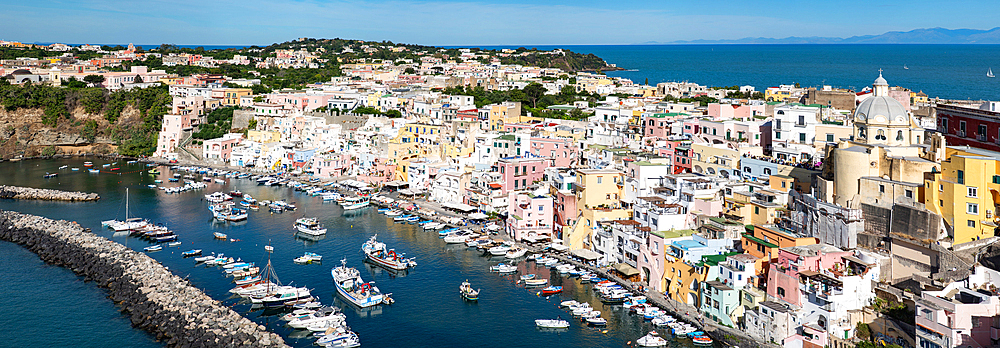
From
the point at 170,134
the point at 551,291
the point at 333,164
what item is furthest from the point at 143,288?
the point at 170,134

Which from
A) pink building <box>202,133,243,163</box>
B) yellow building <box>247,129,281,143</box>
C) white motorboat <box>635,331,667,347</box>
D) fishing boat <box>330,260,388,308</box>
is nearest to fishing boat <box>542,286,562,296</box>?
white motorboat <box>635,331,667,347</box>

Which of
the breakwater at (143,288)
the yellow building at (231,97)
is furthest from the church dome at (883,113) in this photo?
the yellow building at (231,97)

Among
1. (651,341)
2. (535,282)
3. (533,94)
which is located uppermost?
(533,94)

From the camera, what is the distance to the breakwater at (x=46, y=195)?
36562 millimetres

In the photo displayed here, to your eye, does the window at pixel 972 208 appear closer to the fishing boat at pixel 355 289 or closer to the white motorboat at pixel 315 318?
the fishing boat at pixel 355 289

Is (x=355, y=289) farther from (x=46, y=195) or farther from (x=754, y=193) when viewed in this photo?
(x=46, y=195)

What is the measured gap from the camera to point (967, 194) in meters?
18.8

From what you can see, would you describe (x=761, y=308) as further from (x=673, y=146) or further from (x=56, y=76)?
(x=56, y=76)

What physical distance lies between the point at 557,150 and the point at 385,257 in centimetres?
1130

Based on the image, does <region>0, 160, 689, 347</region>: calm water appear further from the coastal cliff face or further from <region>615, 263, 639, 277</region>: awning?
the coastal cliff face

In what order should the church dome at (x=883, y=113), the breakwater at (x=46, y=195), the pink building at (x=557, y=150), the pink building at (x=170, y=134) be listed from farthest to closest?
the pink building at (x=170, y=134), the breakwater at (x=46, y=195), the pink building at (x=557, y=150), the church dome at (x=883, y=113)

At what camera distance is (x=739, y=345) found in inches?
713

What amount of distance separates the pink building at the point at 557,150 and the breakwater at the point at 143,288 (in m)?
16.5

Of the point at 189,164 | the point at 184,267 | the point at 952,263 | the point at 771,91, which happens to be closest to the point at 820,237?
the point at 952,263
